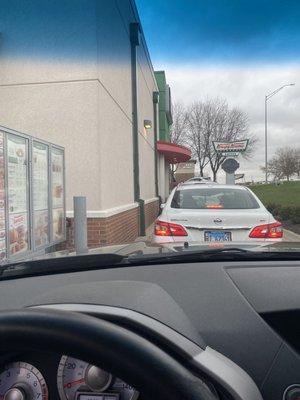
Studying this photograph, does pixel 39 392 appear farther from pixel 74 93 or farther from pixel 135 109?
pixel 135 109

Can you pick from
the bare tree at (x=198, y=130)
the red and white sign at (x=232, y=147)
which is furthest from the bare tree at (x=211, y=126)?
the red and white sign at (x=232, y=147)

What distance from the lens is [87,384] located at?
152cm

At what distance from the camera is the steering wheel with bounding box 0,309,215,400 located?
1.27m

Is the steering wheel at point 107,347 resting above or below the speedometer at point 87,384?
above

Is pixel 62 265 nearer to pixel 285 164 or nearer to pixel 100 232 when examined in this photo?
pixel 100 232

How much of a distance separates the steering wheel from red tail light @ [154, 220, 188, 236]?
15.2ft

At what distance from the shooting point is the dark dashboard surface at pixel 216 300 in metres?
1.66

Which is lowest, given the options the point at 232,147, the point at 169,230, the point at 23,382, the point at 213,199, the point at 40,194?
the point at 23,382

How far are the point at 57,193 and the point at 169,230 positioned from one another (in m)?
2.59

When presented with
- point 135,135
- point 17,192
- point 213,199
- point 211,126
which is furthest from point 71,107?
point 211,126

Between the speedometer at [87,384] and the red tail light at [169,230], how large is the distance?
14.6 ft

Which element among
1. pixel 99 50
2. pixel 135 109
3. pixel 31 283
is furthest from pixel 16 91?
pixel 31 283

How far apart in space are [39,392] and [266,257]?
1.24 m

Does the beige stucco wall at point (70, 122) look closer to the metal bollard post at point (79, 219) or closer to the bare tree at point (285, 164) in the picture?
the metal bollard post at point (79, 219)
